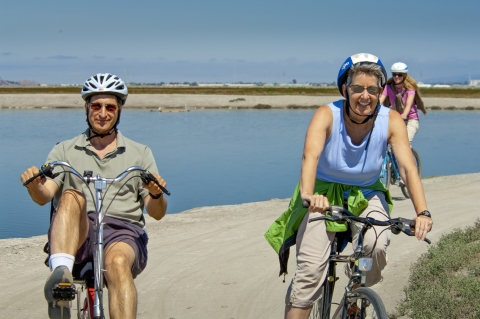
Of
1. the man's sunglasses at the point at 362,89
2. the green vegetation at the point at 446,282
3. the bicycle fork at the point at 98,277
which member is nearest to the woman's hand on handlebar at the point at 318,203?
the man's sunglasses at the point at 362,89

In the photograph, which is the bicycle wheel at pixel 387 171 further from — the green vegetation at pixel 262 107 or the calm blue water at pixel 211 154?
the green vegetation at pixel 262 107

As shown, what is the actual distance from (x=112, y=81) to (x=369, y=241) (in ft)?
5.77

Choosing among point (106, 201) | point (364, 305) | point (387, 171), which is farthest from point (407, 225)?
point (387, 171)

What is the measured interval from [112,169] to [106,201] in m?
0.18

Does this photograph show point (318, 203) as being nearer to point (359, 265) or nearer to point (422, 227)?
point (359, 265)

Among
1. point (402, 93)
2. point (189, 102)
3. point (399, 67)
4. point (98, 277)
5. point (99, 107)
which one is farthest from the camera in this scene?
point (189, 102)

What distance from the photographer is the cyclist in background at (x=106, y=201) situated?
155 inches

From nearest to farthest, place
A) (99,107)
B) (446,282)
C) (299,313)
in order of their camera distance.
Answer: (299,313) → (99,107) → (446,282)

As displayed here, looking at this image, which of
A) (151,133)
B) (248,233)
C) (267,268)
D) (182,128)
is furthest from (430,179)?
(182,128)

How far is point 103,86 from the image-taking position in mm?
4570

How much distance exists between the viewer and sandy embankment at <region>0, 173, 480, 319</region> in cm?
590

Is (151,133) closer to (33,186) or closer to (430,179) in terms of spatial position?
(430,179)

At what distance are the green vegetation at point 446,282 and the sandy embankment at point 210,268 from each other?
0.83 ft

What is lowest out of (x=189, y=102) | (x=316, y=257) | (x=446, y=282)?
(x=189, y=102)
